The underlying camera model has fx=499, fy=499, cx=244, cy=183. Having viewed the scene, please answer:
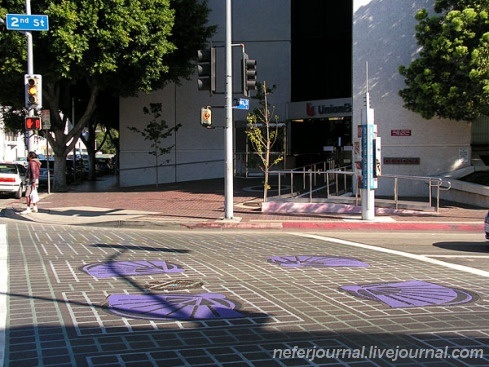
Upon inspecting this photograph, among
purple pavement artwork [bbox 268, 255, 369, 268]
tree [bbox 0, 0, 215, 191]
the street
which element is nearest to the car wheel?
tree [bbox 0, 0, 215, 191]

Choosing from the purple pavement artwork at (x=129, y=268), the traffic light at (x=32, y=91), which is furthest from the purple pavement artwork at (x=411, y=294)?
the traffic light at (x=32, y=91)

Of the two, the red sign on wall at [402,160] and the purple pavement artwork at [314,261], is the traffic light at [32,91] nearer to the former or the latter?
the purple pavement artwork at [314,261]

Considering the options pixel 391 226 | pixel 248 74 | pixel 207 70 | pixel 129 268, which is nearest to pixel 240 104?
pixel 248 74

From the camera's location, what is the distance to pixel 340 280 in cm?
724

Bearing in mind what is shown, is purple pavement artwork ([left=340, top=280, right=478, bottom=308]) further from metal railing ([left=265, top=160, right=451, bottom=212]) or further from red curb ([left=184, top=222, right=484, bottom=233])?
metal railing ([left=265, top=160, right=451, bottom=212])

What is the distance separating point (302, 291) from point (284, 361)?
2.39 m

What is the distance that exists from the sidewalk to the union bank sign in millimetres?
10848

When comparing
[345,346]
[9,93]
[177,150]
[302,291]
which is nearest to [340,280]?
[302,291]

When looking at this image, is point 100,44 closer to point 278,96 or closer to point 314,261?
point 278,96

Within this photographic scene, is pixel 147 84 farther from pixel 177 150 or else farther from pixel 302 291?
pixel 302 291

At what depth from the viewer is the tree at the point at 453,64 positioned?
15.7 meters

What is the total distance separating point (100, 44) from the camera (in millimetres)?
20250

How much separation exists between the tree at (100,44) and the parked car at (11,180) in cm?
266

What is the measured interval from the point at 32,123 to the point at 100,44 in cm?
505
